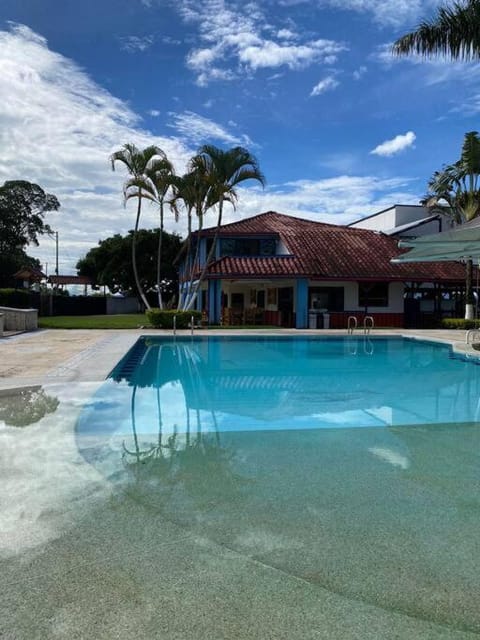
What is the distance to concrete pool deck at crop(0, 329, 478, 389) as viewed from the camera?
9.03 metres

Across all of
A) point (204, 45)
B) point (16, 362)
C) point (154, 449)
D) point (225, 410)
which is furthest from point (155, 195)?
point (154, 449)

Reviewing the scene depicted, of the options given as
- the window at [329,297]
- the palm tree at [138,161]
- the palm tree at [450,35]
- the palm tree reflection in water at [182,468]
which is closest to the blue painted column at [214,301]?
the window at [329,297]

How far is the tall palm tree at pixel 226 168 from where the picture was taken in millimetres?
20297

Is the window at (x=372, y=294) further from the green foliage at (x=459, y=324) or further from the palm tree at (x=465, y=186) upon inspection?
the palm tree at (x=465, y=186)

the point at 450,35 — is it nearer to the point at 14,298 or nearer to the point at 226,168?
the point at 226,168

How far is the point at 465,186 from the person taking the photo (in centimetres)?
2305

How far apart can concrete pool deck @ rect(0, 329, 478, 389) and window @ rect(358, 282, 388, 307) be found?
498 centimetres

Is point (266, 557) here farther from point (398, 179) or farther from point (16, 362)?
point (398, 179)

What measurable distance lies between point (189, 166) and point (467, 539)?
19.5 m

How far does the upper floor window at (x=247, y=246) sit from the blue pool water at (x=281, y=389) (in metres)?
10.1

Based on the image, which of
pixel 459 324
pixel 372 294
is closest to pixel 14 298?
pixel 372 294

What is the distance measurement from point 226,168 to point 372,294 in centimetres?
1001

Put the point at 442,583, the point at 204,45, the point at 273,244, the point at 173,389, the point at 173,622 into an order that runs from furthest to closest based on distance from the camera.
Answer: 1. the point at 273,244
2. the point at 204,45
3. the point at 173,389
4. the point at 442,583
5. the point at 173,622

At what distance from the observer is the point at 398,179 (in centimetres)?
2761
